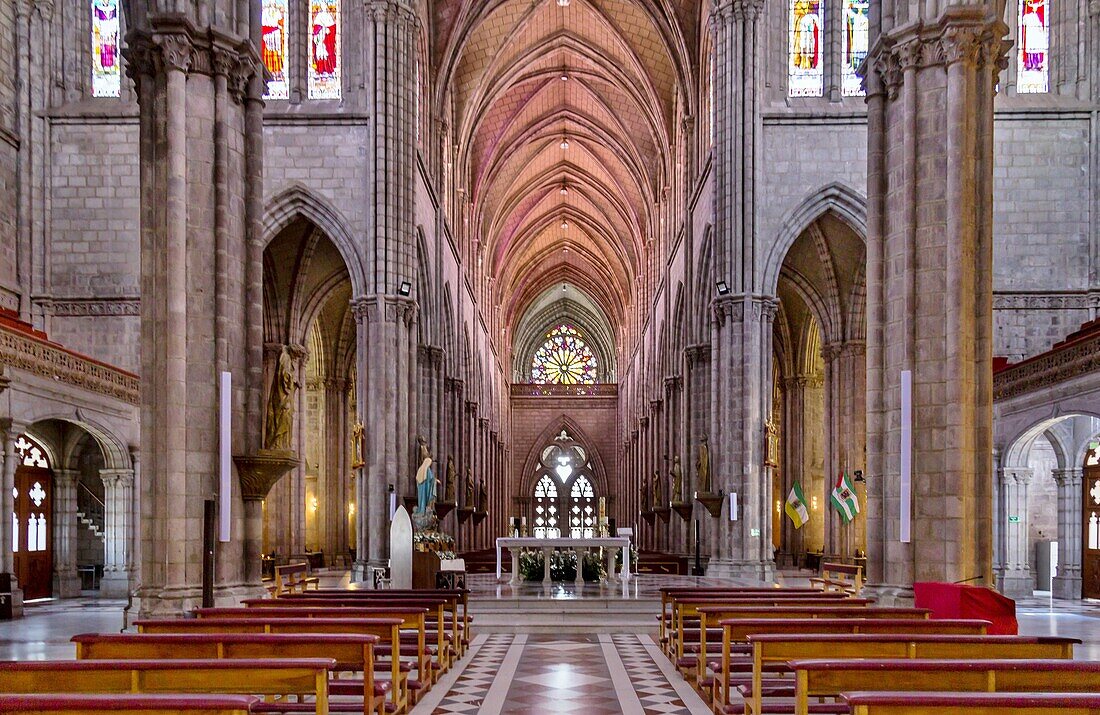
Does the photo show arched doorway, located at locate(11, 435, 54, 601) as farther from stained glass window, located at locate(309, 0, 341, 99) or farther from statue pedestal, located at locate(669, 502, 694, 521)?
statue pedestal, located at locate(669, 502, 694, 521)

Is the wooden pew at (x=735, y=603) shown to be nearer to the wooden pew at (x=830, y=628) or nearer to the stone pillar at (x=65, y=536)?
the wooden pew at (x=830, y=628)

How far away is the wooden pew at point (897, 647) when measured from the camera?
8297 mm

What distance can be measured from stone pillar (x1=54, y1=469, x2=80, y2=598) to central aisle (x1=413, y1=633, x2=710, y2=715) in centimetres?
1311

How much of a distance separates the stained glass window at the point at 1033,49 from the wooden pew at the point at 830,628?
21184 millimetres

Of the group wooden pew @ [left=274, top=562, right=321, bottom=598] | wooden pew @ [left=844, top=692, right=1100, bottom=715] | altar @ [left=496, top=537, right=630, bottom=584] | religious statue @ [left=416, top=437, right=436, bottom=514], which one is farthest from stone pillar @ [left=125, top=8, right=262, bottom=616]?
altar @ [left=496, top=537, right=630, bottom=584]

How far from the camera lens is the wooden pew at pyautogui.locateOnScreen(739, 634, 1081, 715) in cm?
830

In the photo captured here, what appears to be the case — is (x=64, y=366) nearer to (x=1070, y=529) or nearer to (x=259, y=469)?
(x=259, y=469)

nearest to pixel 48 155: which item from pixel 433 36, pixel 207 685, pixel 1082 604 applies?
pixel 433 36

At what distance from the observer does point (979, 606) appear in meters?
10.8

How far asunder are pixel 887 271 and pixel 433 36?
938 inches

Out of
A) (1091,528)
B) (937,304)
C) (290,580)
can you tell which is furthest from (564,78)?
(937,304)

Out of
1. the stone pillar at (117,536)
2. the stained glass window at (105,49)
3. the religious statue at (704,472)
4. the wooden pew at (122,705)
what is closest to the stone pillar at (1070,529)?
the religious statue at (704,472)

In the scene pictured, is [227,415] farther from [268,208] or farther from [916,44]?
[268,208]

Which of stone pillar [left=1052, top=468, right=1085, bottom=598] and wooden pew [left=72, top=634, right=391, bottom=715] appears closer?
wooden pew [left=72, top=634, right=391, bottom=715]
